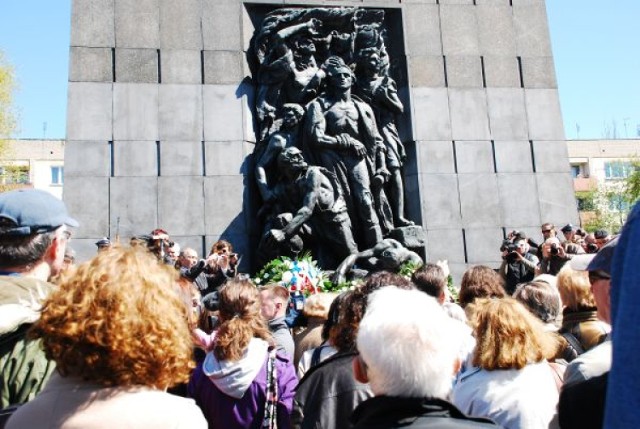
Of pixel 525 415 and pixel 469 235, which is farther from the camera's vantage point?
pixel 469 235

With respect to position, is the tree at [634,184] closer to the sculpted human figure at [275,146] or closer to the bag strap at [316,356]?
the sculpted human figure at [275,146]

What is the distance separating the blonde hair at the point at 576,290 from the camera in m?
4.39

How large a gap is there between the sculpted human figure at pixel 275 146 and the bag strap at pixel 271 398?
7472 mm

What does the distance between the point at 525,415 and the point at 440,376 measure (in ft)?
4.55

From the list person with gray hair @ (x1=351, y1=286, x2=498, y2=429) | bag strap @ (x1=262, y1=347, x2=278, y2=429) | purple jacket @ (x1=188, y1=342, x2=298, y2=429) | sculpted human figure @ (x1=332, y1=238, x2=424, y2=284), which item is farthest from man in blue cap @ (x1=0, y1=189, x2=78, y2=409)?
sculpted human figure @ (x1=332, y1=238, x2=424, y2=284)

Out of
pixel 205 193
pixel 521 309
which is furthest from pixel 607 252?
pixel 205 193

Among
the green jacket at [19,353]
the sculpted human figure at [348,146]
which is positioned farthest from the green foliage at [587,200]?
the green jacket at [19,353]

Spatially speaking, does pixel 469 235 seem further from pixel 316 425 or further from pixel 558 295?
pixel 316 425

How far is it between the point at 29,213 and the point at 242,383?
1991mm

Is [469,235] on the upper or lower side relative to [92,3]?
lower

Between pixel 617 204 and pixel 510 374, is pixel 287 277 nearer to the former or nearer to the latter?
pixel 510 374

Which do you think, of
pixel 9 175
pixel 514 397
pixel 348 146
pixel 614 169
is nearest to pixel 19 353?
pixel 514 397

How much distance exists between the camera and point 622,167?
182 ft

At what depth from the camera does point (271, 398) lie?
4.23 meters
